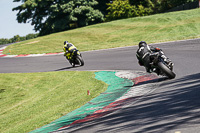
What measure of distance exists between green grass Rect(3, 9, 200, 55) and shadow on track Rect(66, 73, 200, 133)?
2052 cm

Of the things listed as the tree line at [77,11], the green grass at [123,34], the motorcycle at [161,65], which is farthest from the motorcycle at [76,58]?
the tree line at [77,11]

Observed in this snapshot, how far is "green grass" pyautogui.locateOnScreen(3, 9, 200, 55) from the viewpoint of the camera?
29239 millimetres

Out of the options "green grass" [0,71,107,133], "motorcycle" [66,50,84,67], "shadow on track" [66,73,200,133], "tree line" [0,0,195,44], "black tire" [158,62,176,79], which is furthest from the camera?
"tree line" [0,0,195,44]

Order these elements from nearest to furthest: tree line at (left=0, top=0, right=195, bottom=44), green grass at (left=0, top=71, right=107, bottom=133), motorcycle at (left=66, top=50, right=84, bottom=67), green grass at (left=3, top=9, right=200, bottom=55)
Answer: green grass at (left=0, top=71, right=107, bottom=133)
motorcycle at (left=66, top=50, right=84, bottom=67)
green grass at (left=3, top=9, right=200, bottom=55)
tree line at (left=0, top=0, right=195, bottom=44)

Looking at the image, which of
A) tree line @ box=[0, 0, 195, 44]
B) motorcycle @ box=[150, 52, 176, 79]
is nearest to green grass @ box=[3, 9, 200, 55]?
tree line @ box=[0, 0, 195, 44]

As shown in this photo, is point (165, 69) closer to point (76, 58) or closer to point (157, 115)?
point (157, 115)

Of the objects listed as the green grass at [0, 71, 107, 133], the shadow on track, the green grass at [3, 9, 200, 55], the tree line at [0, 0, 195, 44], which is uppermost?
the tree line at [0, 0, 195, 44]

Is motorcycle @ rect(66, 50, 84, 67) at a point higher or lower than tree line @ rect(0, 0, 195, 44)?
lower

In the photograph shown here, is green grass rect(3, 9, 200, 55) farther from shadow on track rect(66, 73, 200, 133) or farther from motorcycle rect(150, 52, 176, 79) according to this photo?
shadow on track rect(66, 73, 200, 133)

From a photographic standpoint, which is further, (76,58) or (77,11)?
(77,11)

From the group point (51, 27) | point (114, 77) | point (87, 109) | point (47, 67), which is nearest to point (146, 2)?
point (51, 27)

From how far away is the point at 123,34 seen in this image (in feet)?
112

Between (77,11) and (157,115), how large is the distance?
43.1 m

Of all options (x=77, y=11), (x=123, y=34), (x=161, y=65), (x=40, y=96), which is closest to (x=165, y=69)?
(x=161, y=65)
